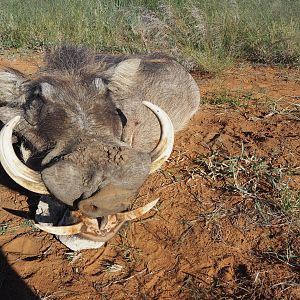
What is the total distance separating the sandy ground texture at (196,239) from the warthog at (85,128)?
17.5 inches

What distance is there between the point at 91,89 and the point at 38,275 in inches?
45.8

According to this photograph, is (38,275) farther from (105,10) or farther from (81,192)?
(105,10)

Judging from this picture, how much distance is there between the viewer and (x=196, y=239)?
107 inches

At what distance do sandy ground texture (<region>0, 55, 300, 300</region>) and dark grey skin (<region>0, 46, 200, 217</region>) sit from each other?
1.65 ft

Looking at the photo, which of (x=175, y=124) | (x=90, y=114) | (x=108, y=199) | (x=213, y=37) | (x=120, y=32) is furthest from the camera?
(x=120, y=32)

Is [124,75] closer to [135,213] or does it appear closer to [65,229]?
[135,213]

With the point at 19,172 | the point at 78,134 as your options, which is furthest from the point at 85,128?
the point at 19,172

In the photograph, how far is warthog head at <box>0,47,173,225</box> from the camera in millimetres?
2129

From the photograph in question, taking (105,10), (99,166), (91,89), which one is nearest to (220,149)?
(91,89)

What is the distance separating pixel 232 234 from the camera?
2.70 meters

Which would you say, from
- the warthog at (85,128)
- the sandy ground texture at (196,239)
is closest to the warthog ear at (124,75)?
the warthog at (85,128)

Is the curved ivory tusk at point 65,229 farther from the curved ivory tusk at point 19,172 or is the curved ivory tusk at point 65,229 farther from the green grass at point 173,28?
the green grass at point 173,28

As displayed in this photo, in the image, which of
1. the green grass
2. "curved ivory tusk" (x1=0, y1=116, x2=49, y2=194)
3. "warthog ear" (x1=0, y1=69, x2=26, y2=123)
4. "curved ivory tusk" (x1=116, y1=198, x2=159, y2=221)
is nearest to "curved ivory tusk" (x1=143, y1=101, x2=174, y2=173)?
"curved ivory tusk" (x1=116, y1=198, x2=159, y2=221)

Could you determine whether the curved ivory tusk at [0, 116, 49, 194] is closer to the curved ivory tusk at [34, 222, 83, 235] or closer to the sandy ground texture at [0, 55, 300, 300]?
the curved ivory tusk at [34, 222, 83, 235]
